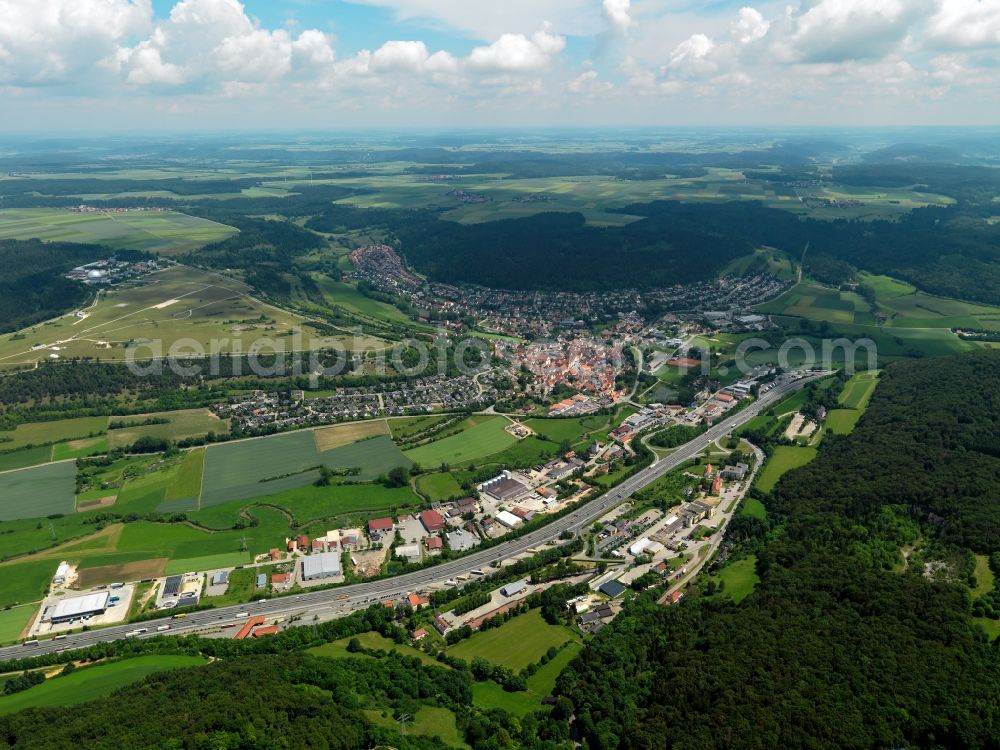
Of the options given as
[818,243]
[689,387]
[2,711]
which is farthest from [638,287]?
[2,711]

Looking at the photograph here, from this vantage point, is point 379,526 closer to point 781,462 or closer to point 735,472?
point 735,472

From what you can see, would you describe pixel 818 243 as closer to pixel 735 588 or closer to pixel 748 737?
pixel 735 588

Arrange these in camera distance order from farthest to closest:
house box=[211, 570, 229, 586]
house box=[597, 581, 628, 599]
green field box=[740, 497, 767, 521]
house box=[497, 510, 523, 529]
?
house box=[497, 510, 523, 529] < green field box=[740, 497, 767, 521] < house box=[211, 570, 229, 586] < house box=[597, 581, 628, 599]

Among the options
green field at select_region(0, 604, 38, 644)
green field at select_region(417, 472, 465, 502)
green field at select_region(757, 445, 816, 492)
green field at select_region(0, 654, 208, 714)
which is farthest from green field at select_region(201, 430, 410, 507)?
green field at select_region(757, 445, 816, 492)

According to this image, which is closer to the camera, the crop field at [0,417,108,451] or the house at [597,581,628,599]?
the house at [597,581,628,599]

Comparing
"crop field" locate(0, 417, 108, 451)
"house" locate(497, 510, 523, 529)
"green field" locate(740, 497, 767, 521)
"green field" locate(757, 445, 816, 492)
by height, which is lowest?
"house" locate(497, 510, 523, 529)

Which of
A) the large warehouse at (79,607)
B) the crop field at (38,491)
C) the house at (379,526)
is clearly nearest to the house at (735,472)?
the house at (379,526)

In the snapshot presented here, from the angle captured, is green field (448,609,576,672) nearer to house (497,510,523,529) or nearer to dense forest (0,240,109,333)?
house (497,510,523,529)
